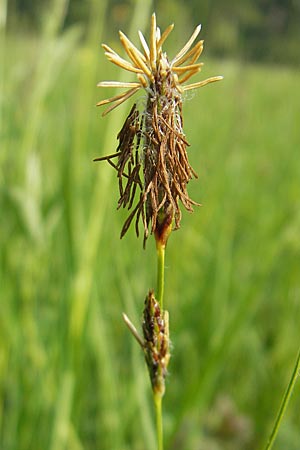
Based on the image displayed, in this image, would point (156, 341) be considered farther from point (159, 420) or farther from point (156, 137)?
point (156, 137)

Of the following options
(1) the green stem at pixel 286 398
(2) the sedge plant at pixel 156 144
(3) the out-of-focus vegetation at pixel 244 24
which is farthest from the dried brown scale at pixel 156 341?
(3) the out-of-focus vegetation at pixel 244 24

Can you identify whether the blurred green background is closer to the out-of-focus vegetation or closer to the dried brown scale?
the out-of-focus vegetation

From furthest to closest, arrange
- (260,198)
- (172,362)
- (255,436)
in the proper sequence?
1. (260,198)
2. (172,362)
3. (255,436)

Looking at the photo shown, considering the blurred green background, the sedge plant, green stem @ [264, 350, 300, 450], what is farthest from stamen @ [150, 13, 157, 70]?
the blurred green background

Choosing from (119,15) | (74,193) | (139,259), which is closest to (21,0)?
(119,15)

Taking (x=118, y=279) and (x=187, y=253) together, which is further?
(x=187, y=253)

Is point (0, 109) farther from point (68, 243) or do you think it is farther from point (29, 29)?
point (29, 29)

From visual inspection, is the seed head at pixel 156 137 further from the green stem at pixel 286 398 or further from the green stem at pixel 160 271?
the green stem at pixel 286 398

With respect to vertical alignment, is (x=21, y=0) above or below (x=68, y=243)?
above

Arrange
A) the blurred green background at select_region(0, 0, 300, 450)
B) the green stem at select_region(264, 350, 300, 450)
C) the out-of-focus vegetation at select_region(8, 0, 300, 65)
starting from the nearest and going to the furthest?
the green stem at select_region(264, 350, 300, 450), the blurred green background at select_region(0, 0, 300, 450), the out-of-focus vegetation at select_region(8, 0, 300, 65)
